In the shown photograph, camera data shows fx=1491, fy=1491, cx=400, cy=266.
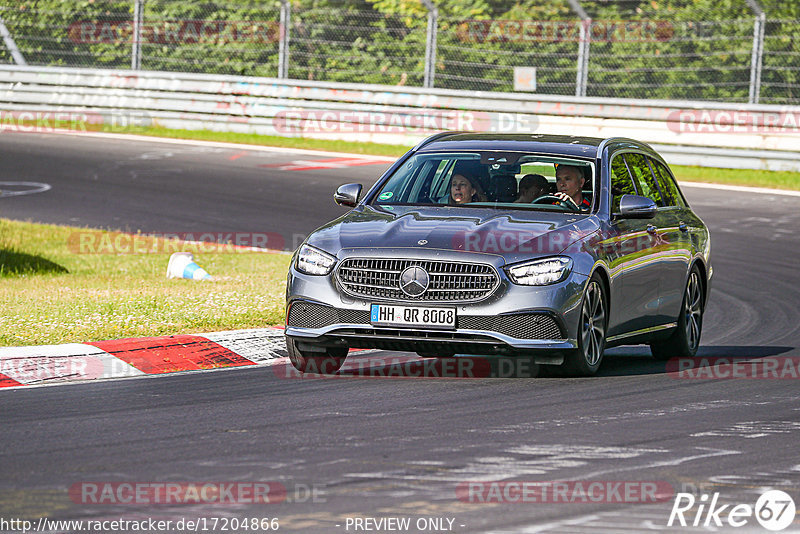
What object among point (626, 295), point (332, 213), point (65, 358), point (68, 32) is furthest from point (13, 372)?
point (68, 32)

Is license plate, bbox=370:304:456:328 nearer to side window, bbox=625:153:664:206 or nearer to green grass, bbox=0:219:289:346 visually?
green grass, bbox=0:219:289:346

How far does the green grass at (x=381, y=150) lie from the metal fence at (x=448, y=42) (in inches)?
48.5

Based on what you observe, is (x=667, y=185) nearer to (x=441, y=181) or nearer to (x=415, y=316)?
(x=441, y=181)

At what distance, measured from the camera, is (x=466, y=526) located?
18.7ft


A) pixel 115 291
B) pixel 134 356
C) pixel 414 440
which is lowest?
pixel 115 291

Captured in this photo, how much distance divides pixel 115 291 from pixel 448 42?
1500cm

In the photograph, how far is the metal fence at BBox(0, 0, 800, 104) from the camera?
24859mm

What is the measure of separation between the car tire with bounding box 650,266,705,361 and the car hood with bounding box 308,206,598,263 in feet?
5.63

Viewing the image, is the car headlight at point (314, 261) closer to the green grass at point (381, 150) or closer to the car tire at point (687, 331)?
the car tire at point (687, 331)

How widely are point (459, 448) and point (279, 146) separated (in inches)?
867

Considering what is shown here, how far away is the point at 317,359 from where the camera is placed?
32.4ft

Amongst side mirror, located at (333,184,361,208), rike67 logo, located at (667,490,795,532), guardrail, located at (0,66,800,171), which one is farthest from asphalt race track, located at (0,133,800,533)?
guardrail, located at (0,66,800,171)

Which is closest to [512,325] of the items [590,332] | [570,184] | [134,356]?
[590,332]

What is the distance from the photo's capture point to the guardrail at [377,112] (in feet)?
82.7
